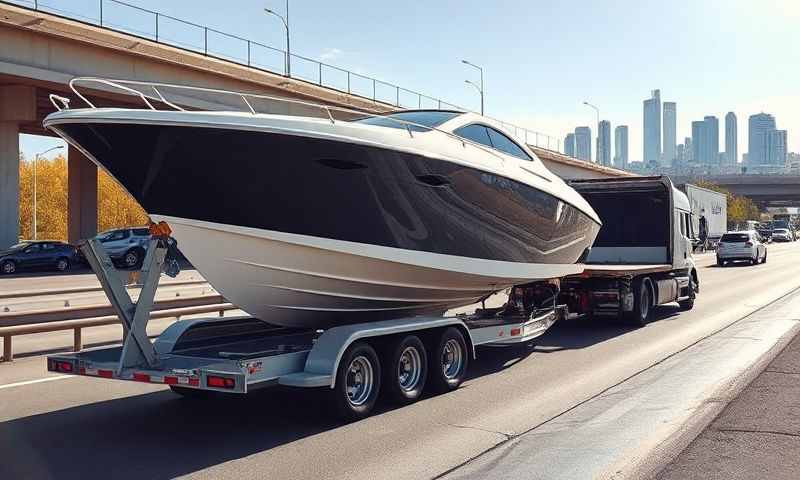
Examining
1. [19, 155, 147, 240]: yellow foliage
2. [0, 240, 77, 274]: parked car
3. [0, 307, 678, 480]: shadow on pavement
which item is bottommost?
[0, 307, 678, 480]: shadow on pavement

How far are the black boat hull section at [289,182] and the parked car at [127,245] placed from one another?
80.7 ft

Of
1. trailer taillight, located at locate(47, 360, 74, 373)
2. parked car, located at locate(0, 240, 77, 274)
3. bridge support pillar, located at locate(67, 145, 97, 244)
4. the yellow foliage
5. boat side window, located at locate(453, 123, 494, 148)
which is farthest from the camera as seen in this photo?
the yellow foliage

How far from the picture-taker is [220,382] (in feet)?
21.5

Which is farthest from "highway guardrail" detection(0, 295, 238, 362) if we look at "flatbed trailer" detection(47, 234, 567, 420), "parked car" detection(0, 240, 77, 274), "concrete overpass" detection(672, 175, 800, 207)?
"concrete overpass" detection(672, 175, 800, 207)

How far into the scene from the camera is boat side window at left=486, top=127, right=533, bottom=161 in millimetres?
9930

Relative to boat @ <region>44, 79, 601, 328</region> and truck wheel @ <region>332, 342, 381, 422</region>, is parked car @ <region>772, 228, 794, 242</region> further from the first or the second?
truck wheel @ <region>332, 342, 381, 422</region>

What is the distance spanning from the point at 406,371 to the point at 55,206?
5854 cm

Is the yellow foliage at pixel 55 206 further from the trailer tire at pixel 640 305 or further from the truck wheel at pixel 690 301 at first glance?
the trailer tire at pixel 640 305

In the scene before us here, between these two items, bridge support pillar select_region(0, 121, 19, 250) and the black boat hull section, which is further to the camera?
bridge support pillar select_region(0, 121, 19, 250)

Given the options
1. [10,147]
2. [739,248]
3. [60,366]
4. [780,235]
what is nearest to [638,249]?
[60,366]

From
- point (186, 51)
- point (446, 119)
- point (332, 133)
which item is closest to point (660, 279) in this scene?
point (446, 119)

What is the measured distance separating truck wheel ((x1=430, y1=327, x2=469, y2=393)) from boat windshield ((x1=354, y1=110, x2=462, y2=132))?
226 cm

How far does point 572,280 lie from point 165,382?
9.12 meters

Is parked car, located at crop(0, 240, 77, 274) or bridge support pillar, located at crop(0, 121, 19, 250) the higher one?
bridge support pillar, located at crop(0, 121, 19, 250)
